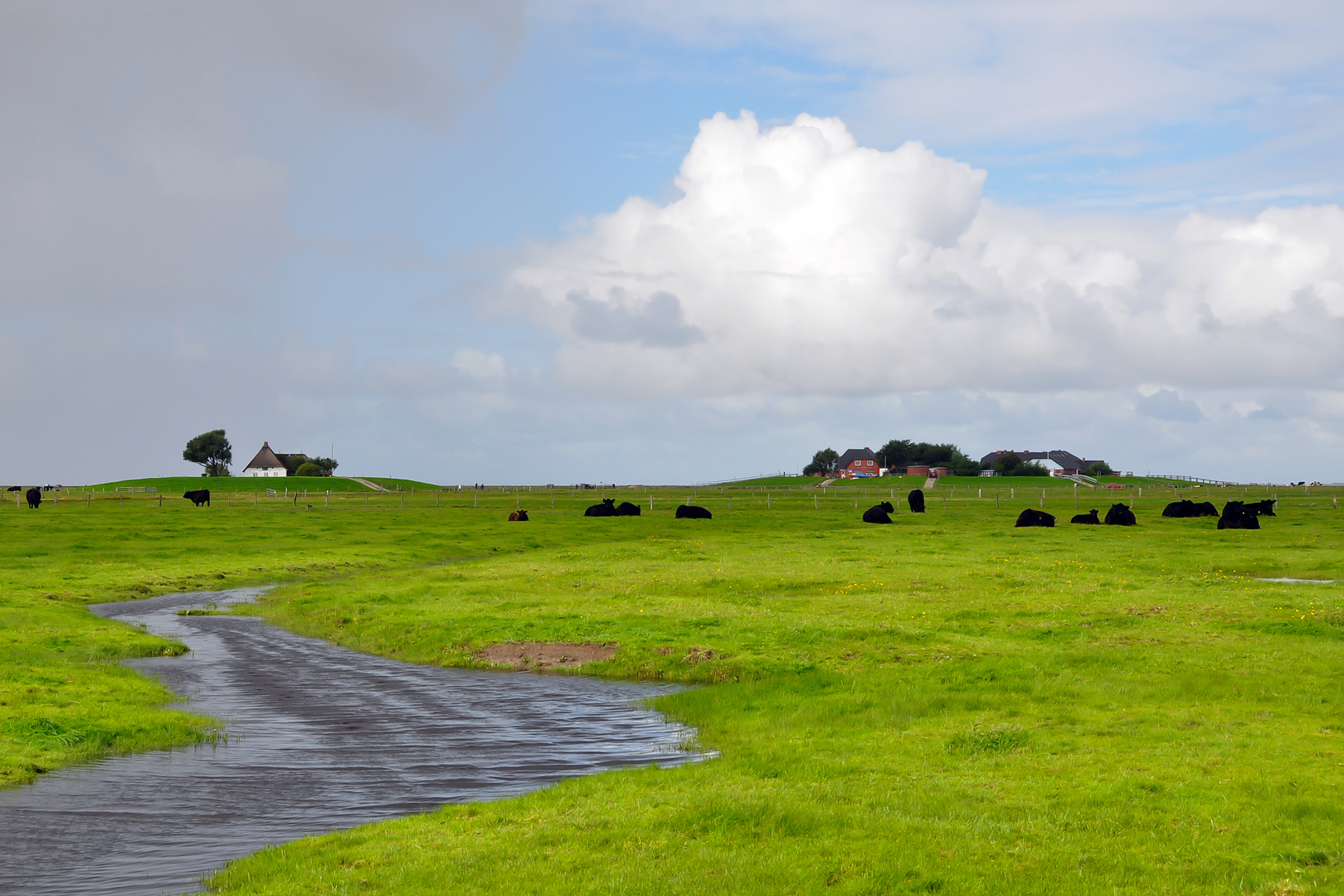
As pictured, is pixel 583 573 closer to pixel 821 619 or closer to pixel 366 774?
pixel 821 619

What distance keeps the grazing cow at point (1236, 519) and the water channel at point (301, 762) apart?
58.5 metres

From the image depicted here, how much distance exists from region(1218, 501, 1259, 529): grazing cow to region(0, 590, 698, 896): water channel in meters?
58.5

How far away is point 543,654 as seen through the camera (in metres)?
28.1

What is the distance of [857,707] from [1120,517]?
61.6 meters

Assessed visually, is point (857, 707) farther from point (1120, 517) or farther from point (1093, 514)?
point (1093, 514)

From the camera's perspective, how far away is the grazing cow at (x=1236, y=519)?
6962cm

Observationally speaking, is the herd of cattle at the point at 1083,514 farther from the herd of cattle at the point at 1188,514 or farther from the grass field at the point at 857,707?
the grass field at the point at 857,707

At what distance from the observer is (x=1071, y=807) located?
1323 cm

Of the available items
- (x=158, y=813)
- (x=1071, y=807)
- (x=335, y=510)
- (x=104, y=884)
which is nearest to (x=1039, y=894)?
(x=1071, y=807)

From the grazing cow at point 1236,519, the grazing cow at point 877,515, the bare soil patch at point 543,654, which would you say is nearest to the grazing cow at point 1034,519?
the grazing cow at point 877,515

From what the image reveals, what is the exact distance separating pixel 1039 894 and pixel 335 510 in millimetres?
97781

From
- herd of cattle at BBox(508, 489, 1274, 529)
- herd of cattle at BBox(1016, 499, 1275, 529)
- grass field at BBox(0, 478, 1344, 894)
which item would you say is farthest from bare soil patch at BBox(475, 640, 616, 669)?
herd of cattle at BBox(1016, 499, 1275, 529)

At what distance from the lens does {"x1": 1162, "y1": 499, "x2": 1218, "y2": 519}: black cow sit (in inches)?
3287

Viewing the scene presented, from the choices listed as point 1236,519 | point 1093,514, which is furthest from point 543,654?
point 1093,514
